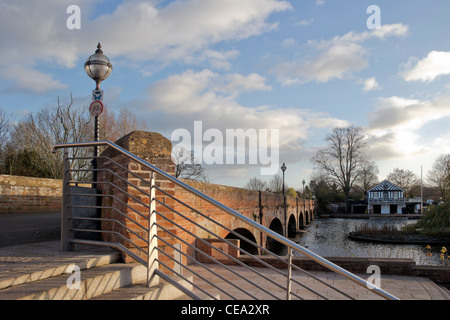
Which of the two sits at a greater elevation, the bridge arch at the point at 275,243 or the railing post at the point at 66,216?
the railing post at the point at 66,216

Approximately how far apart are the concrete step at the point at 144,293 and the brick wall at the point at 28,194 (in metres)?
8.91

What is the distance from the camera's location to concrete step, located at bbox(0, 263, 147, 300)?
2.41 metres

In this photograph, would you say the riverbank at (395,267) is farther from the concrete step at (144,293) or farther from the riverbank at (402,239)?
the riverbank at (402,239)

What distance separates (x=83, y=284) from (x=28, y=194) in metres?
9.79

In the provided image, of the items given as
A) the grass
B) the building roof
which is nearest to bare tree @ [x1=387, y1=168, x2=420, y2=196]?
the building roof

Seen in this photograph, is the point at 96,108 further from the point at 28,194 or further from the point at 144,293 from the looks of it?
the point at 28,194

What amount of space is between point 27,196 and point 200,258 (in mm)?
7031

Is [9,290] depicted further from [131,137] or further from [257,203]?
[257,203]

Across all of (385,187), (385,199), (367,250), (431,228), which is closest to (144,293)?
(367,250)

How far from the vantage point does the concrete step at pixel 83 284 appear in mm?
2406

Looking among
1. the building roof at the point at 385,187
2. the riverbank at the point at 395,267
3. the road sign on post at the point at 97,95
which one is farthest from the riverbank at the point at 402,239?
the building roof at the point at 385,187

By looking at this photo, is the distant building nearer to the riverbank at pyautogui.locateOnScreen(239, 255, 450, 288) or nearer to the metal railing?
the riverbank at pyautogui.locateOnScreen(239, 255, 450, 288)
